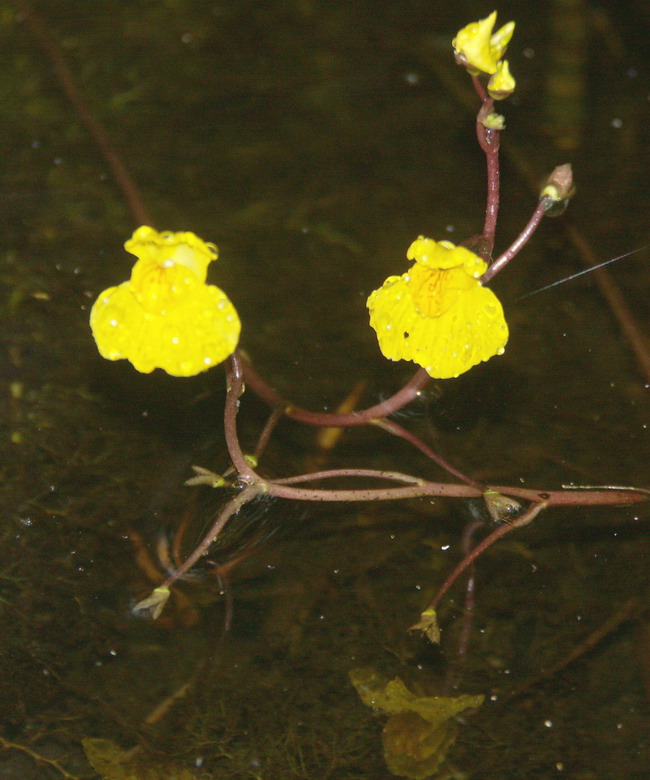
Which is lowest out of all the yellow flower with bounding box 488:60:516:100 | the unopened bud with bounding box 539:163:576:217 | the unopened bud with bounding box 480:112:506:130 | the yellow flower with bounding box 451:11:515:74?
the unopened bud with bounding box 539:163:576:217

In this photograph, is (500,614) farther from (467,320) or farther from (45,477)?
(45,477)

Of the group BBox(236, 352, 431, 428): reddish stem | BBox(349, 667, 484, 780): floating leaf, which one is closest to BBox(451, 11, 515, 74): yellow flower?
BBox(236, 352, 431, 428): reddish stem

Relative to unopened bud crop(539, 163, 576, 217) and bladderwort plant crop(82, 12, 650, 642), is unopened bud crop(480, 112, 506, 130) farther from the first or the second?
unopened bud crop(539, 163, 576, 217)

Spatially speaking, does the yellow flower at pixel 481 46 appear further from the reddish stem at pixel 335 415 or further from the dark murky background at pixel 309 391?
the dark murky background at pixel 309 391

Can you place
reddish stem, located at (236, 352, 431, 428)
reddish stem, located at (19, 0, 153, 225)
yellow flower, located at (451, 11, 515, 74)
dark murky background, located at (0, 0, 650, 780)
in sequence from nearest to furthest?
yellow flower, located at (451, 11, 515, 74) → dark murky background, located at (0, 0, 650, 780) → reddish stem, located at (236, 352, 431, 428) → reddish stem, located at (19, 0, 153, 225)

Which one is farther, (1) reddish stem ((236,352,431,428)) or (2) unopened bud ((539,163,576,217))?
(1) reddish stem ((236,352,431,428))

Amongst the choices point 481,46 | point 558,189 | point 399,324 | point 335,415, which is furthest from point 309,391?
point 481,46

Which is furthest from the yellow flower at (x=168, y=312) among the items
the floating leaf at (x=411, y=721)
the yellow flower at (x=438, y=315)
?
the floating leaf at (x=411, y=721)

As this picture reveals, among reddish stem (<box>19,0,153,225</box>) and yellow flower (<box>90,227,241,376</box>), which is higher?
yellow flower (<box>90,227,241,376</box>)
